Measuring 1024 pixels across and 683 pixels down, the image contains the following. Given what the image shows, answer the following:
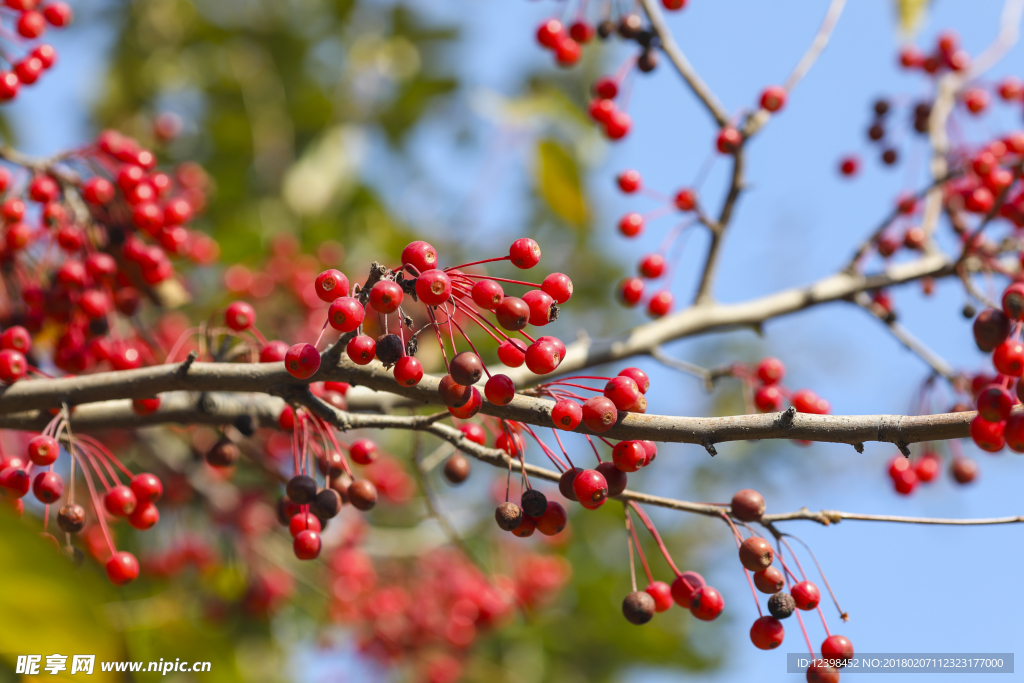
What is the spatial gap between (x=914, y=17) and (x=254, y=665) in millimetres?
4491

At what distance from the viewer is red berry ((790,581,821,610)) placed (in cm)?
169

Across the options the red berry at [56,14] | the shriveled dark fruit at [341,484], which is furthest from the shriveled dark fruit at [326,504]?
the red berry at [56,14]

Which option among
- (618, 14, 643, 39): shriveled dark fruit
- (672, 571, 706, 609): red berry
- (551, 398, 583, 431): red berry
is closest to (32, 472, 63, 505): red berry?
(551, 398, 583, 431): red berry

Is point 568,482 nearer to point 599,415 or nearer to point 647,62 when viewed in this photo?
point 599,415

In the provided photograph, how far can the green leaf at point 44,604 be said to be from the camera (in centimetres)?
121

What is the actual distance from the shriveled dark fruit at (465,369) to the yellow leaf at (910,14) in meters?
2.98

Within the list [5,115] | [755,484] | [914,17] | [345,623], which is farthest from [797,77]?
[755,484]

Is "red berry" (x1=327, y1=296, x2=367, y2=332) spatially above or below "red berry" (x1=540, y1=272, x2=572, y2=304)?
below

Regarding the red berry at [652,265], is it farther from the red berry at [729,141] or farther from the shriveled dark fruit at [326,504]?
the shriveled dark fruit at [326,504]

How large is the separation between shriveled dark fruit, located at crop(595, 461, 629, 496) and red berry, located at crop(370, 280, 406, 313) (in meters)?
0.52

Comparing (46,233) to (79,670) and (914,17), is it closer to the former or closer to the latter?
(79,670)

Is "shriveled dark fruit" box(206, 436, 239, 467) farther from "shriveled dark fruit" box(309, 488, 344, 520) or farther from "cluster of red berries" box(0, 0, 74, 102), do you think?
"cluster of red berries" box(0, 0, 74, 102)

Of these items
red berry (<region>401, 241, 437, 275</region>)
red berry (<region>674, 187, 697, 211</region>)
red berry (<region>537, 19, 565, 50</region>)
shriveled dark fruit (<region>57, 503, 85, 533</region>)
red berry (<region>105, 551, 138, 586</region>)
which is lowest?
red berry (<region>105, 551, 138, 586</region>)

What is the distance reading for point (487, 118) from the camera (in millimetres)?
4762
